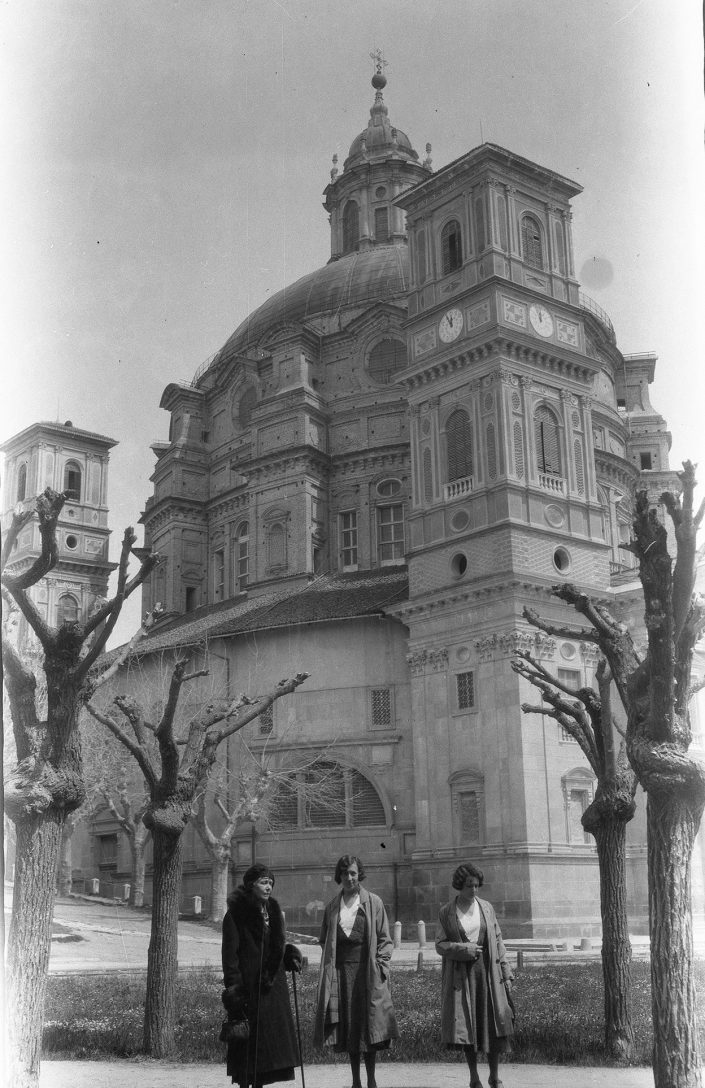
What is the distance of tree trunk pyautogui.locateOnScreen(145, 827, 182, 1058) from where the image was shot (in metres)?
15.8

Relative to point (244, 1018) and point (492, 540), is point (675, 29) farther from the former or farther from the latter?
point (492, 540)

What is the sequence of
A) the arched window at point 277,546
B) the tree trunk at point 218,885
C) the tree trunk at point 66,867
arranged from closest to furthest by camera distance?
the tree trunk at point 218,885
the tree trunk at point 66,867
the arched window at point 277,546

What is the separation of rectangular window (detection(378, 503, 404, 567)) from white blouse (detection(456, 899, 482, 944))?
142 ft

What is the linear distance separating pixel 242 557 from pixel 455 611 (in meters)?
20.2

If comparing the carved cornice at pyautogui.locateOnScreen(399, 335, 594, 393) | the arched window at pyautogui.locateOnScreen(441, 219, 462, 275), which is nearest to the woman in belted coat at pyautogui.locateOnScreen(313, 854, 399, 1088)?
the carved cornice at pyautogui.locateOnScreen(399, 335, 594, 393)

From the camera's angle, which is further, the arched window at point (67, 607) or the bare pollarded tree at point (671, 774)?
the arched window at point (67, 607)

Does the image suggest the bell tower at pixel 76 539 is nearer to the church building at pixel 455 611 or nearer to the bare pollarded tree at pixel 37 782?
the church building at pixel 455 611

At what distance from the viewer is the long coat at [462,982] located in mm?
12094

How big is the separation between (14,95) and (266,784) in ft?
99.4

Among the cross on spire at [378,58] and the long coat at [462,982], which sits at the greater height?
the cross on spire at [378,58]

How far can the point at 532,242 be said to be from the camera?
146ft

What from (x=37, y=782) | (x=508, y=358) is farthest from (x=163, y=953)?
(x=508, y=358)

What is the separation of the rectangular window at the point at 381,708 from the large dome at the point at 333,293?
22360 millimetres

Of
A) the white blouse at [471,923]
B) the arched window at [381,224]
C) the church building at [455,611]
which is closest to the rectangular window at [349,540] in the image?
the church building at [455,611]
